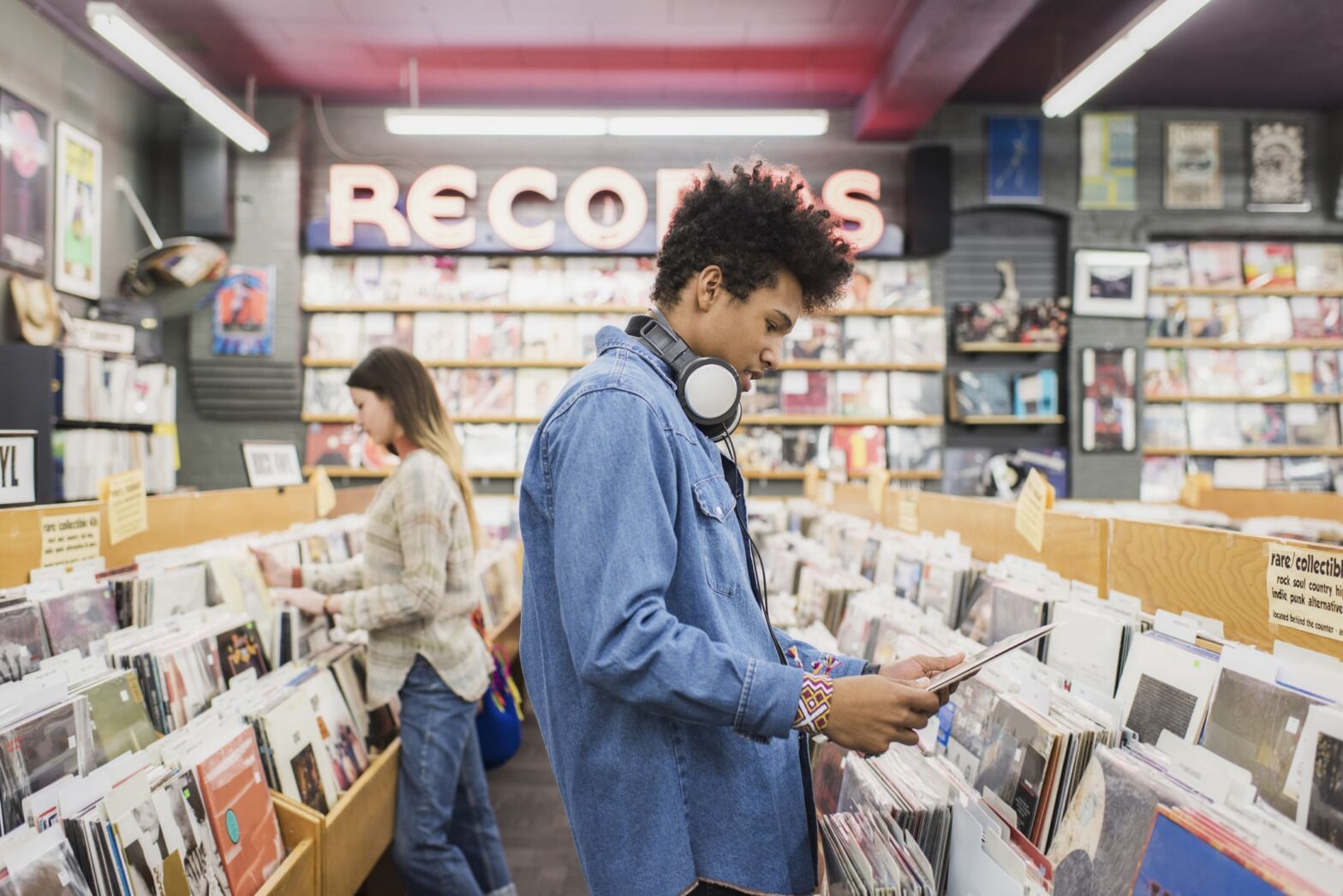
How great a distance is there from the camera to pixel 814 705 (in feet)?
2.81

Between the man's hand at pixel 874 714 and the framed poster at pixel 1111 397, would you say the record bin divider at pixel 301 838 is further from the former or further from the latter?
the framed poster at pixel 1111 397

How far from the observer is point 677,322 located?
1.08 metres

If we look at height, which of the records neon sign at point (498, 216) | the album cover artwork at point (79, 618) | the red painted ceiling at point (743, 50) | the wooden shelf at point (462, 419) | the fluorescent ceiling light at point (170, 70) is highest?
the red painted ceiling at point (743, 50)

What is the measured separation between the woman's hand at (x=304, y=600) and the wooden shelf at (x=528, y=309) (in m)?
3.71

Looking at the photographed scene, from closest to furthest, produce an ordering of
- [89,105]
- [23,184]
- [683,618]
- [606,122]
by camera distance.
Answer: [683,618] → [23,184] → [606,122] → [89,105]

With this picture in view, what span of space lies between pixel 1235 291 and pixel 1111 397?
1266mm

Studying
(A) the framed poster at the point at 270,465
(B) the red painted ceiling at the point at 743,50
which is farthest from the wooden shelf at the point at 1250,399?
(A) the framed poster at the point at 270,465

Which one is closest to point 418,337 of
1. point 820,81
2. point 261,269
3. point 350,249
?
point 350,249

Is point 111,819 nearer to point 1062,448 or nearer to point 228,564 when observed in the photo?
point 228,564

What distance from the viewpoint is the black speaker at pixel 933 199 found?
5.56 metres

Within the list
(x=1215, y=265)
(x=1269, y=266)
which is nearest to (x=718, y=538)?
(x=1215, y=265)

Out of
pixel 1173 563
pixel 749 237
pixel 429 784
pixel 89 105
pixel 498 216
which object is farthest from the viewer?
pixel 498 216

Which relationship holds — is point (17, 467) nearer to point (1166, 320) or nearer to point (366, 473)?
point (366, 473)

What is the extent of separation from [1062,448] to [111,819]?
20.0ft
